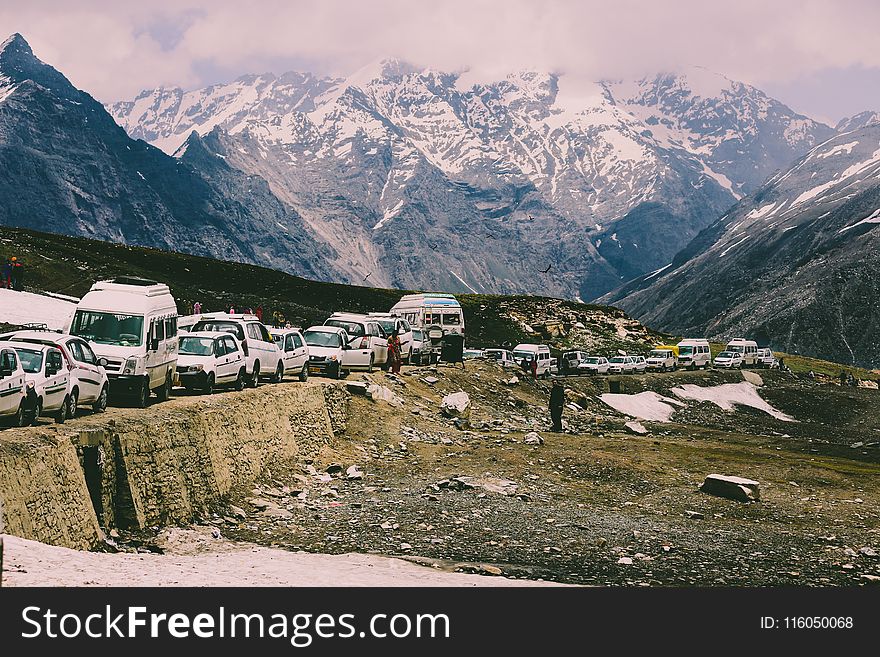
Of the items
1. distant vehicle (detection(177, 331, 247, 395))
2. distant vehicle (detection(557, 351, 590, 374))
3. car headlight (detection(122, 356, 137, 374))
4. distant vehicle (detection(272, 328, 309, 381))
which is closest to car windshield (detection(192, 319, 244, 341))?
distant vehicle (detection(177, 331, 247, 395))

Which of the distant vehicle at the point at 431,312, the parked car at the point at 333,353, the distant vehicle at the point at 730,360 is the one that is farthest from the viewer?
the distant vehicle at the point at 730,360

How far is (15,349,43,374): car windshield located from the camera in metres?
19.9

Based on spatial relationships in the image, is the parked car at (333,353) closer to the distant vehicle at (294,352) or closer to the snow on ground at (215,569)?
the distant vehicle at (294,352)

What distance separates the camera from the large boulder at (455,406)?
137 feet

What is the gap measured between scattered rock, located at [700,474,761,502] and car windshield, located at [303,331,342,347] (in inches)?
714

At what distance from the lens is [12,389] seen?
18.9 m

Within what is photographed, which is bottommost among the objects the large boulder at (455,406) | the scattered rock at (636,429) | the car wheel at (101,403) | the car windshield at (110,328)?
the scattered rock at (636,429)

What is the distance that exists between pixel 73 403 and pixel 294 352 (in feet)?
52.4

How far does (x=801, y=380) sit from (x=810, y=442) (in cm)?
3967

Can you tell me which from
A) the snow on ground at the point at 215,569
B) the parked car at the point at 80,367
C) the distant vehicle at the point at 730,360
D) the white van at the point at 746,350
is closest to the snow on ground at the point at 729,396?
the distant vehicle at the point at 730,360

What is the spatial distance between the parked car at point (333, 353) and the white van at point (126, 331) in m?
14.6

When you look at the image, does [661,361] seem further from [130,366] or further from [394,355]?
[130,366]

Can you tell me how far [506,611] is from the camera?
1409 cm

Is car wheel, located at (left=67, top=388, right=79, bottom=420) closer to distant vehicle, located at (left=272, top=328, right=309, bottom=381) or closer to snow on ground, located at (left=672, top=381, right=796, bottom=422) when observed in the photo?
distant vehicle, located at (left=272, top=328, right=309, bottom=381)
